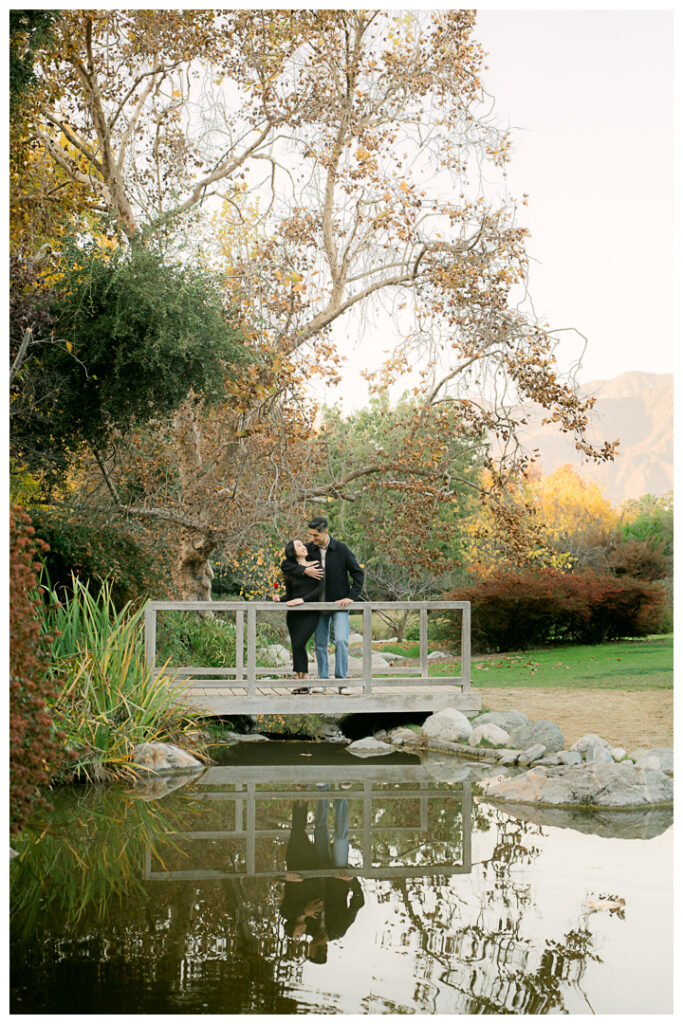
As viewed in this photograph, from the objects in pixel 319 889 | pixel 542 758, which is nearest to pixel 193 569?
pixel 542 758

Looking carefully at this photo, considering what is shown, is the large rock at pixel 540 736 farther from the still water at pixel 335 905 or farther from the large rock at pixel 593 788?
the still water at pixel 335 905

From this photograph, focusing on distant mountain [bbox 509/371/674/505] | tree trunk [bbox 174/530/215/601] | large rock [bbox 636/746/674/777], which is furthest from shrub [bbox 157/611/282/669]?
distant mountain [bbox 509/371/674/505]

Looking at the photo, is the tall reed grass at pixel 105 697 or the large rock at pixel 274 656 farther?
the large rock at pixel 274 656

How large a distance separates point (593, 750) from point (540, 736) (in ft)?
2.53

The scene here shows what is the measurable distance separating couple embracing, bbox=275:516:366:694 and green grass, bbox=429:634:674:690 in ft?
14.2

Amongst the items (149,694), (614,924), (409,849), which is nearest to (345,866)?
(409,849)

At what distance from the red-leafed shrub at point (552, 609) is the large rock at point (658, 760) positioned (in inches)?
351

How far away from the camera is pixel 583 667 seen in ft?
50.8

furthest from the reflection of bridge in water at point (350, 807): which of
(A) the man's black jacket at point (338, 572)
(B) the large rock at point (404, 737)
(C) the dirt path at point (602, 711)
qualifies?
(C) the dirt path at point (602, 711)

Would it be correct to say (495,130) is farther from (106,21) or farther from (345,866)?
(345,866)

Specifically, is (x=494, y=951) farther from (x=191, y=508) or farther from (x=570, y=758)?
(x=191, y=508)

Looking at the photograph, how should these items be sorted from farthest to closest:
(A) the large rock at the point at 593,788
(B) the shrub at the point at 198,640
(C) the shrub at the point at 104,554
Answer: (B) the shrub at the point at 198,640, (C) the shrub at the point at 104,554, (A) the large rock at the point at 593,788

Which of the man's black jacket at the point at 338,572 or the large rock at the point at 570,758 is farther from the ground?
the man's black jacket at the point at 338,572

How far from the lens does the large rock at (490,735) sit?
9.68m
